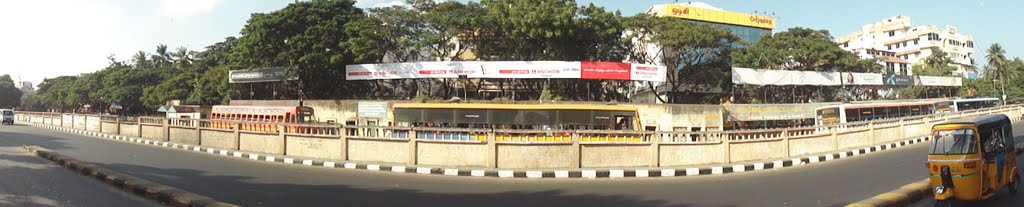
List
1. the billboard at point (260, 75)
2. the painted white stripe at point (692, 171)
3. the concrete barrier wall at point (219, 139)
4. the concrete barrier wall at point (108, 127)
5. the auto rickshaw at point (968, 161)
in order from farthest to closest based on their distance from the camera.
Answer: the billboard at point (260, 75) → the concrete barrier wall at point (108, 127) → the concrete barrier wall at point (219, 139) → the painted white stripe at point (692, 171) → the auto rickshaw at point (968, 161)

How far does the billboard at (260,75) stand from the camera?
1458 inches

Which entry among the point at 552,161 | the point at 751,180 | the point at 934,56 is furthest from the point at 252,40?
the point at 934,56

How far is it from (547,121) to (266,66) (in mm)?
24039

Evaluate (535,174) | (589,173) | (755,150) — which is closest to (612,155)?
(589,173)

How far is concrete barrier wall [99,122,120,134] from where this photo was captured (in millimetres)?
27825

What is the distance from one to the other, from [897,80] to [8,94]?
125317 millimetres

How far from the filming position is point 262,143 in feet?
55.7

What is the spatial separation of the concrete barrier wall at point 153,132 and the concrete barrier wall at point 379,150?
12716 mm

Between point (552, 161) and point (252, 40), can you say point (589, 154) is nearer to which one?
point (552, 161)

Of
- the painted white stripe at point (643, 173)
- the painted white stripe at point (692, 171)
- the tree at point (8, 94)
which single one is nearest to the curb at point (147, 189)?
the painted white stripe at point (643, 173)

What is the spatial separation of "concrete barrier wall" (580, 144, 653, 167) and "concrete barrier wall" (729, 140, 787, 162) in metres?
2.69

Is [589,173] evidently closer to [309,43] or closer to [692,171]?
[692,171]

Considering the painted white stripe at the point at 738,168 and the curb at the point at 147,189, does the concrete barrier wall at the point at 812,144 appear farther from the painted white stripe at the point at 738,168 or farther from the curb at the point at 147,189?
the curb at the point at 147,189

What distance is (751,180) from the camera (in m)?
11.3
